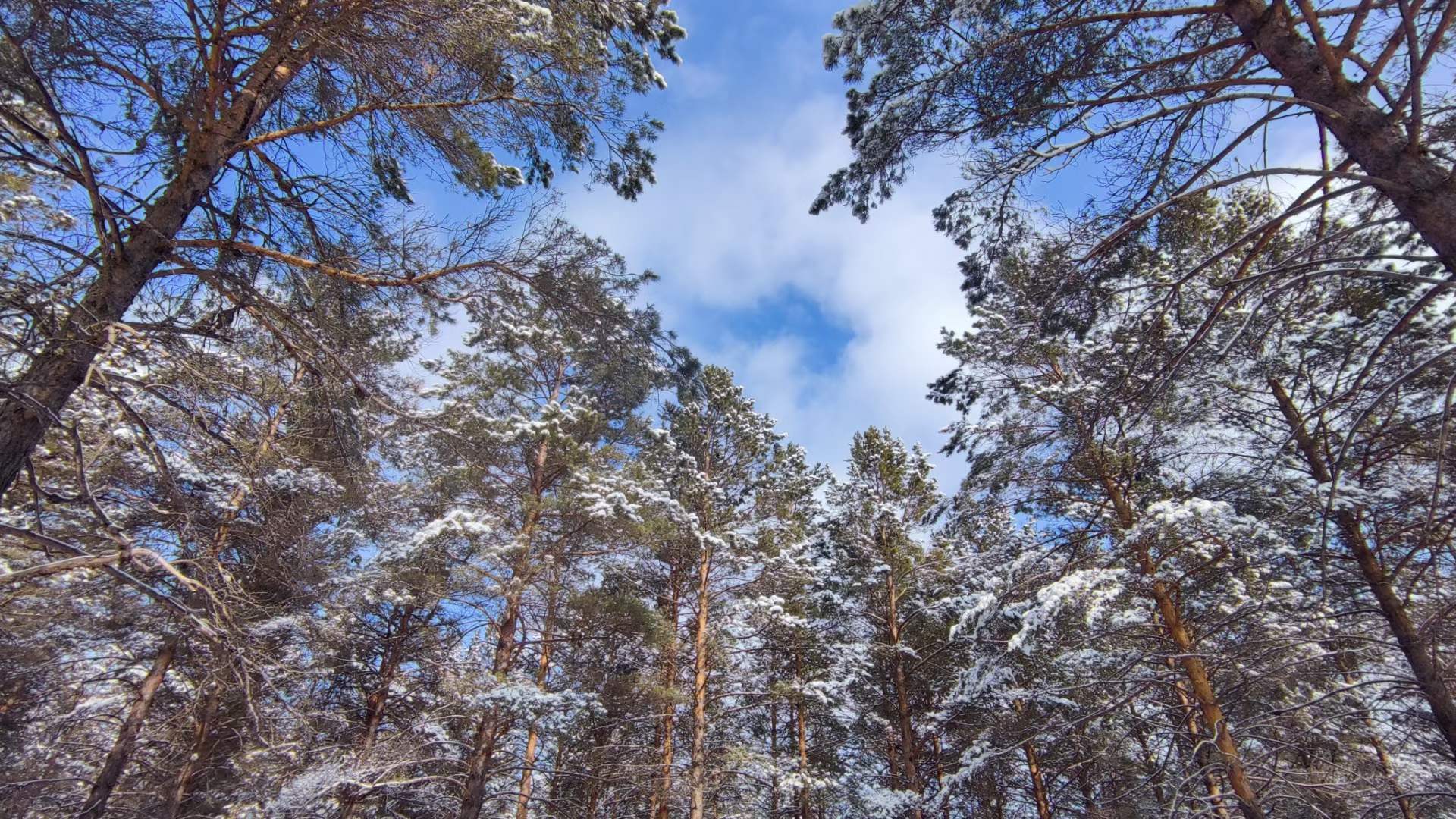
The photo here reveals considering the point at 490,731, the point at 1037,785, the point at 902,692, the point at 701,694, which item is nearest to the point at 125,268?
the point at 490,731

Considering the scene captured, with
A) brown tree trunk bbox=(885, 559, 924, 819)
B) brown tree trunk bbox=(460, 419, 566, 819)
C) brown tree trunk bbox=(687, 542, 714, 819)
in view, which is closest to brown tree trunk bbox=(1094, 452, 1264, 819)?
brown tree trunk bbox=(885, 559, 924, 819)

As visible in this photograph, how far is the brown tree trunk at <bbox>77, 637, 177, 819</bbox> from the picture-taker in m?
7.05

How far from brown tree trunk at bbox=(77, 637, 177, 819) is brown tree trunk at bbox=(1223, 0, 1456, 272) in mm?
11214

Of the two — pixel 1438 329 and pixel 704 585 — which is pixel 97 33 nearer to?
pixel 1438 329

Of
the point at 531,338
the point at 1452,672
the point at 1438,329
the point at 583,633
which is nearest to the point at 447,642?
the point at 583,633

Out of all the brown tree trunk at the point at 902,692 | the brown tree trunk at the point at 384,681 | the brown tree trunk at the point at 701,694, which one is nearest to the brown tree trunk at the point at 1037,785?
the brown tree trunk at the point at 902,692

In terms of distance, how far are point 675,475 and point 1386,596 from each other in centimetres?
952

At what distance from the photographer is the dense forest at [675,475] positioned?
318cm

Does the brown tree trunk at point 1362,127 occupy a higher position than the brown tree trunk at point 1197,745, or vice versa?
the brown tree trunk at point 1362,127

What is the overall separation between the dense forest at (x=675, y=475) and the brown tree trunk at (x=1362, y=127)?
0.02 m

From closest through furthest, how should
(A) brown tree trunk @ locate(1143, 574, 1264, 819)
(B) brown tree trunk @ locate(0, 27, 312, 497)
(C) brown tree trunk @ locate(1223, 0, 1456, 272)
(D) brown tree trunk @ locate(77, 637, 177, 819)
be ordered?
(C) brown tree trunk @ locate(1223, 0, 1456, 272) < (B) brown tree trunk @ locate(0, 27, 312, 497) < (A) brown tree trunk @ locate(1143, 574, 1264, 819) < (D) brown tree trunk @ locate(77, 637, 177, 819)

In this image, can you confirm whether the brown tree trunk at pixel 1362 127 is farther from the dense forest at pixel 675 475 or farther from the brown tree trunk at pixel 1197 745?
the brown tree trunk at pixel 1197 745

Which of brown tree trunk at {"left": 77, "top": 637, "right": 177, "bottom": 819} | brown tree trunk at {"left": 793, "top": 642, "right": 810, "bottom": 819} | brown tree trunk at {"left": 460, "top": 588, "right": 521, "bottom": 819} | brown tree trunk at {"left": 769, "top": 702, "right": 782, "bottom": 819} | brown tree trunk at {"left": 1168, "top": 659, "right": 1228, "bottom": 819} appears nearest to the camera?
brown tree trunk at {"left": 1168, "top": 659, "right": 1228, "bottom": 819}

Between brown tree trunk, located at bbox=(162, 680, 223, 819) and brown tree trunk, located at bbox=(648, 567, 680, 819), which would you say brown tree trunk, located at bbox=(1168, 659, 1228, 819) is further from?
brown tree trunk, located at bbox=(162, 680, 223, 819)
